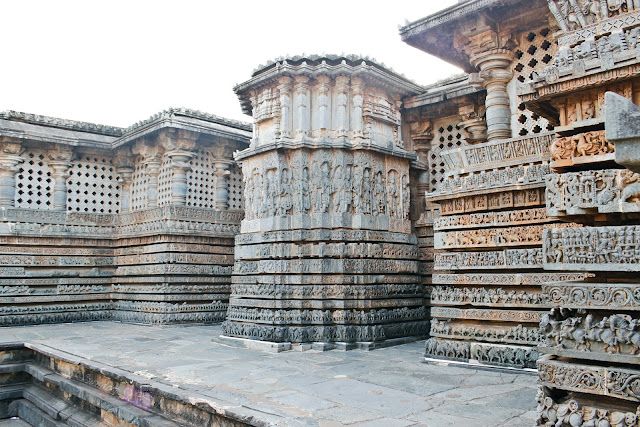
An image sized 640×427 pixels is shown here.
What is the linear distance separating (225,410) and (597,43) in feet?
16.0

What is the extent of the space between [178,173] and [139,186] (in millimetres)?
2299

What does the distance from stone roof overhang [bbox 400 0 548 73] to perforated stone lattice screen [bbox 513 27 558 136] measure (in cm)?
37

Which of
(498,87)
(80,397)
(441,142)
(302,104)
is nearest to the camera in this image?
(80,397)

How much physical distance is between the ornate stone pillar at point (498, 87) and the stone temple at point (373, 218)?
3 cm

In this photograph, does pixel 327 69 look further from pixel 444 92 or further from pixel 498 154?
pixel 498 154

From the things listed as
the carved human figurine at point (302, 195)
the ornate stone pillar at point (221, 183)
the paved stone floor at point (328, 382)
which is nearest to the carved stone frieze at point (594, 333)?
the paved stone floor at point (328, 382)

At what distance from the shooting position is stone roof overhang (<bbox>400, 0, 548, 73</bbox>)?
27.1 ft

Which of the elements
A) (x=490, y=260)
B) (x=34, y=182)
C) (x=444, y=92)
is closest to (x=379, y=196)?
(x=444, y=92)

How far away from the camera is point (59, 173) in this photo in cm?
1502

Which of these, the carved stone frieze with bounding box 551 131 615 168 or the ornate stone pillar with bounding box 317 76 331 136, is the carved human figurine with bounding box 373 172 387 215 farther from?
the carved stone frieze with bounding box 551 131 615 168

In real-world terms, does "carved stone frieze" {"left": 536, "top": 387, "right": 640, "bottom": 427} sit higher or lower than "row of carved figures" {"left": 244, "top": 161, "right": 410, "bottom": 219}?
lower

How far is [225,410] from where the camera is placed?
541 cm

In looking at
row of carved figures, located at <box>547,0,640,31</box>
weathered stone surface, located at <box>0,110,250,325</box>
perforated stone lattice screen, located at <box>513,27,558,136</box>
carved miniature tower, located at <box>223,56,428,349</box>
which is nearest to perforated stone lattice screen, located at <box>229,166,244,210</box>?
weathered stone surface, located at <box>0,110,250,325</box>

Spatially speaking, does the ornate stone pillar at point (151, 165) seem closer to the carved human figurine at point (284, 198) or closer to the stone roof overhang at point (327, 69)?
the stone roof overhang at point (327, 69)
